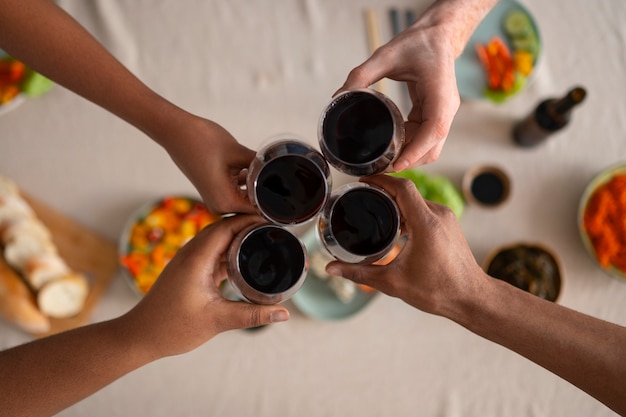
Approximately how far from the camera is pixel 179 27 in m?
1.14

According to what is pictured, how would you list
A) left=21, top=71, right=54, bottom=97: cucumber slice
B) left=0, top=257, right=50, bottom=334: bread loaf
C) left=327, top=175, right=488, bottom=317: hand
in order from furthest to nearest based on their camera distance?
left=21, top=71, right=54, bottom=97: cucumber slice < left=0, top=257, right=50, bottom=334: bread loaf < left=327, top=175, right=488, bottom=317: hand

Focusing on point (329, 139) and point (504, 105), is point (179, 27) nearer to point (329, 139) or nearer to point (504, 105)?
point (329, 139)

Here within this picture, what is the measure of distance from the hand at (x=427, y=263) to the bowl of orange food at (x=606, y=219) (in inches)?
19.5

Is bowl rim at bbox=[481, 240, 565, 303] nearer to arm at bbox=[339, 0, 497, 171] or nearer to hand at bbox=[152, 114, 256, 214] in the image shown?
arm at bbox=[339, 0, 497, 171]

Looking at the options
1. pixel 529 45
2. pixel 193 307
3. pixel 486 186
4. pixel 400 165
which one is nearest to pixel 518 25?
pixel 529 45

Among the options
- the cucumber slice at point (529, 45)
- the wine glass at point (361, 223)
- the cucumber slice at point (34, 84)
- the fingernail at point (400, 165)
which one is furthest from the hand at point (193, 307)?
the cucumber slice at point (529, 45)

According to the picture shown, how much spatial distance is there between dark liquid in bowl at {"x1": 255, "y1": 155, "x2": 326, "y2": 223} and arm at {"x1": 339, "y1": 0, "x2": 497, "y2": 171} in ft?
0.41

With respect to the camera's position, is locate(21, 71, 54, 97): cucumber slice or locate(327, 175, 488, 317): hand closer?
locate(327, 175, 488, 317): hand

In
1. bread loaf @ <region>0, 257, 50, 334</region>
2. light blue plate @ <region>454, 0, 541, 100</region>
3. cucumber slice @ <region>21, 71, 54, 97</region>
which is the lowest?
bread loaf @ <region>0, 257, 50, 334</region>

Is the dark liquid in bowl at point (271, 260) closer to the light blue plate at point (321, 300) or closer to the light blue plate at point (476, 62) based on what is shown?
the light blue plate at point (321, 300)

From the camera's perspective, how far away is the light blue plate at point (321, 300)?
1.00 m

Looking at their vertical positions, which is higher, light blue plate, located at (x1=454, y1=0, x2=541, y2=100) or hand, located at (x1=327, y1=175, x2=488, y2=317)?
light blue plate, located at (x1=454, y1=0, x2=541, y2=100)

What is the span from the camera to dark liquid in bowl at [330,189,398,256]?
68cm

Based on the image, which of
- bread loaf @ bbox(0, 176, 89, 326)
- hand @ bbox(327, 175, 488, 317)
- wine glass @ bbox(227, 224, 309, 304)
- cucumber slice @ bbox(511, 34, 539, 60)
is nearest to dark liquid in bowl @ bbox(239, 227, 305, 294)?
wine glass @ bbox(227, 224, 309, 304)
